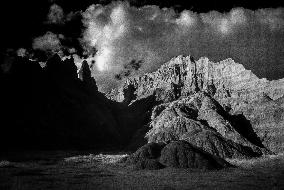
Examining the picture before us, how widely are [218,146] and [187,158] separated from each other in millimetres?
43228

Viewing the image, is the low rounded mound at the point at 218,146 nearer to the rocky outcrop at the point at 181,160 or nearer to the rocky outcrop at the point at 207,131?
the rocky outcrop at the point at 207,131

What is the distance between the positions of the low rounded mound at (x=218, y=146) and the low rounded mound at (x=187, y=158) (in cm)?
3512

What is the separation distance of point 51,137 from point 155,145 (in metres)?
88.8

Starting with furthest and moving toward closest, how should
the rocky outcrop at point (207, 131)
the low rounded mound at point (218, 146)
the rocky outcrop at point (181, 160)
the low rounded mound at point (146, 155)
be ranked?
the rocky outcrop at point (207, 131) → the low rounded mound at point (218, 146) → the low rounded mound at point (146, 155) → the rocky outcrop at point (181, 160)

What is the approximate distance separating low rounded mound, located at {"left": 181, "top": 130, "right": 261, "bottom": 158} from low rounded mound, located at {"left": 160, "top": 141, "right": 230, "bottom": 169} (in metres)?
35.1

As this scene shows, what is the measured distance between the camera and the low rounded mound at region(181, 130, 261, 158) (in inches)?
4500

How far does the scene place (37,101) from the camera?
602ft

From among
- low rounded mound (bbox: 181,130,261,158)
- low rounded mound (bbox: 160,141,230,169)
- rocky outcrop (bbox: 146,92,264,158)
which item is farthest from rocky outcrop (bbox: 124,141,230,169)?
rocky outcrop (bbox: 146,92,264,158)

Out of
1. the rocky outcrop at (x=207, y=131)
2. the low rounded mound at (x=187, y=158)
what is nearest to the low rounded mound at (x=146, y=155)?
the low rounded mound at (x=187, y=158)

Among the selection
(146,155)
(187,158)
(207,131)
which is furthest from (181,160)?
(207,131)

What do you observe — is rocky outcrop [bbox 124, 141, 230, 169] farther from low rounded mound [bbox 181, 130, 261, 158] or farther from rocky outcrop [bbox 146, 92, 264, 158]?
rocky outcrop [bbox 146, 92, 264, 158]

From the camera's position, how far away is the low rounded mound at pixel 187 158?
246ft

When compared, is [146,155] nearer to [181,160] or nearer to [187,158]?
[181,160]

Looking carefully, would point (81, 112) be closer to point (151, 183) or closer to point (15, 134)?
point (15, 134)
